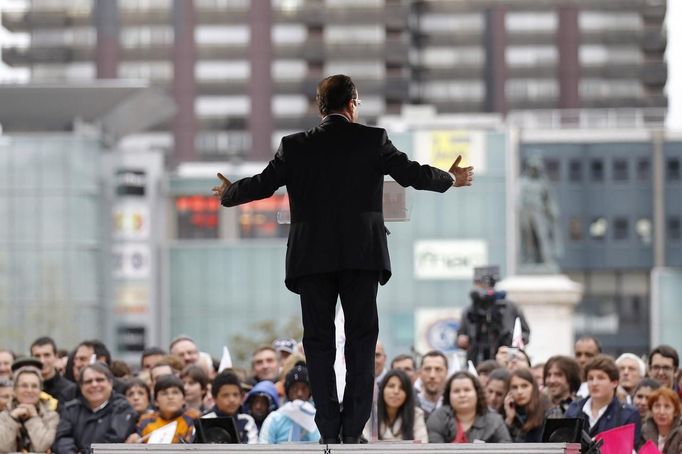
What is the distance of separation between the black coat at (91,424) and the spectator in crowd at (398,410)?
1.75m

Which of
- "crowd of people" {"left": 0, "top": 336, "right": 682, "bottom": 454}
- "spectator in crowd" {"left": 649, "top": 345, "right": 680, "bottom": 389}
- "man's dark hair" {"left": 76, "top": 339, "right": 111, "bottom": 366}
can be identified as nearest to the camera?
"crowd of people" {"left": 0, "top": 336, "right": 682, "bottom": 454}

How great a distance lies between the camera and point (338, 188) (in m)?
9.90

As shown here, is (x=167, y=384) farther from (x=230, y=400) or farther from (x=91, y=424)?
(x=91, y=424)

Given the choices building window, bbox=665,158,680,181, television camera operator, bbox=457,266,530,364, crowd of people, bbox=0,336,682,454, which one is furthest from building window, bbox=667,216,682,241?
crowd of people, bbox=0,336,682,454

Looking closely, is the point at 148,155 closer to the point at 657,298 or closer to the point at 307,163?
the point at 657,298

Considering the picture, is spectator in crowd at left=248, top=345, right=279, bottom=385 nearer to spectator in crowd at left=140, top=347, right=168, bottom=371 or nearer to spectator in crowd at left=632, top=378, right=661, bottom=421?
spectator in crowd at left=140, top=347, right=168, bottom=371

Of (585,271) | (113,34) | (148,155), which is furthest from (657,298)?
(113,34)

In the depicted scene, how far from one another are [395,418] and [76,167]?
70.3 m

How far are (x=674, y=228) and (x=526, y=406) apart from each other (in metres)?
88.8

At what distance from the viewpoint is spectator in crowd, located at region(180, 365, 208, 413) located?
15.6 metres

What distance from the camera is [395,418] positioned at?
1369cm

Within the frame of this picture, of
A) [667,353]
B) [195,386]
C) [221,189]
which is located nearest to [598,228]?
[667,353]

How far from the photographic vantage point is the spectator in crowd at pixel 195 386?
15.6 m

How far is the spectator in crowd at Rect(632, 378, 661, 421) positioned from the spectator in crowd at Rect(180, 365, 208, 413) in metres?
3.26
